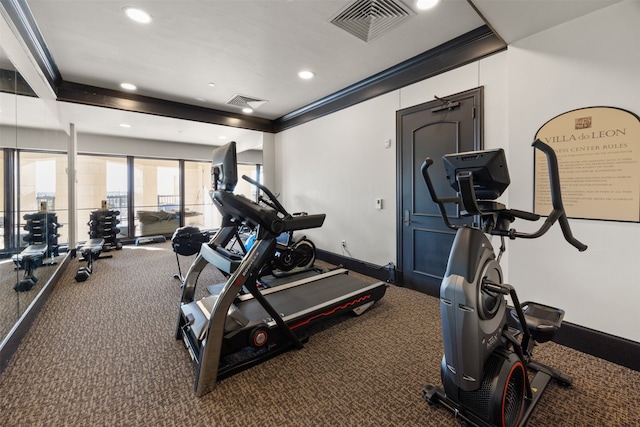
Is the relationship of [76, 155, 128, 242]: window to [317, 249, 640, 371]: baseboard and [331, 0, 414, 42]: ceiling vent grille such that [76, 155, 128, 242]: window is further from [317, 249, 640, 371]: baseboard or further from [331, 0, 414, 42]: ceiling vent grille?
[317, 249, 640, 371]: baseboard

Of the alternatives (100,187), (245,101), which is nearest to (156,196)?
(100,187)

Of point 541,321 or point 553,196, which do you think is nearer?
point 553,196

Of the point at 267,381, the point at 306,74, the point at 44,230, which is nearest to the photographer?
the point at 267,381

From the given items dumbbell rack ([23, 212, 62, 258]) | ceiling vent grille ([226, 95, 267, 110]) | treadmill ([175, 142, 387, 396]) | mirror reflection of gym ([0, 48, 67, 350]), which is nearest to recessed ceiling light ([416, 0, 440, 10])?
treadmill ([175, 142, 387, 396])

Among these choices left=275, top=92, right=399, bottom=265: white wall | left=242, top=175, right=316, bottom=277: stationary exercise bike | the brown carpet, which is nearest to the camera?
the brown carpet

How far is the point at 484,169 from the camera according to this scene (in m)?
1.39

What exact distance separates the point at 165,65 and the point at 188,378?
340 centimetres

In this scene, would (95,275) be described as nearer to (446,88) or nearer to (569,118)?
(446,88)

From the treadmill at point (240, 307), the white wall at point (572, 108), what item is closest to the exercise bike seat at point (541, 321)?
the white wall at point (572, 108)

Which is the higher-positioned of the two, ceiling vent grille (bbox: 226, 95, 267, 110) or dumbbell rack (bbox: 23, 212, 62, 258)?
ceiling vent grille (bbox: 226, 95, 267, 110)

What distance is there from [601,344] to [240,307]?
9.31 ft

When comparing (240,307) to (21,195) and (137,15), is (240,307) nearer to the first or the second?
(21,195)

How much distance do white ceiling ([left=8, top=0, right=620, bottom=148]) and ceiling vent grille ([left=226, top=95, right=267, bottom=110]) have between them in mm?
157

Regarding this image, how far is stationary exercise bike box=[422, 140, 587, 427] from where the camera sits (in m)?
1.33
